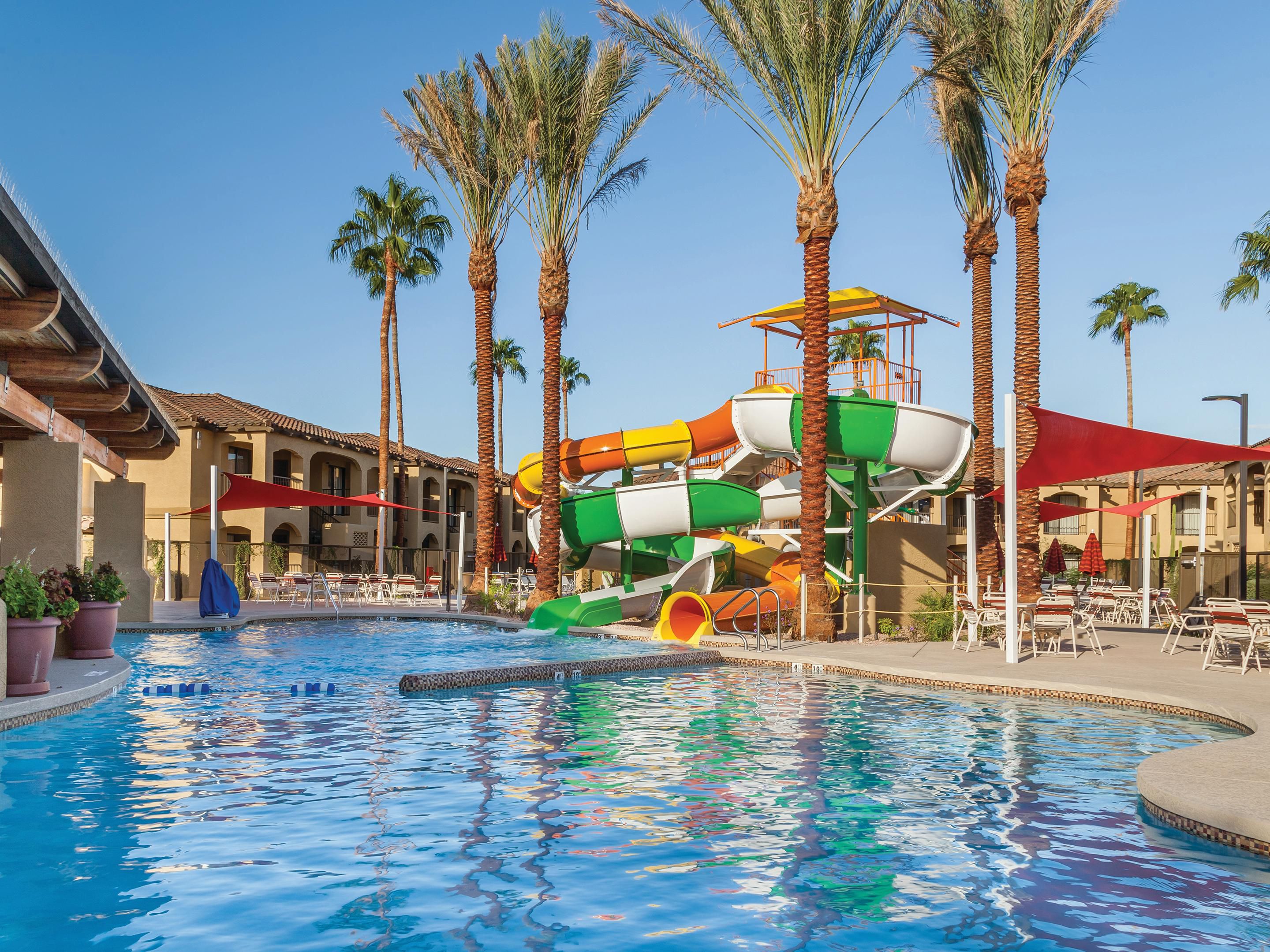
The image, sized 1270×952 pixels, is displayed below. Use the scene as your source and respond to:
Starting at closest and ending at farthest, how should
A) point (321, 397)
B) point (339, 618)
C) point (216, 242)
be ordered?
point (339, 618)
point (216, 242)
point (321, 397)

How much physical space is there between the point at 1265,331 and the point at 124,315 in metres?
26.4

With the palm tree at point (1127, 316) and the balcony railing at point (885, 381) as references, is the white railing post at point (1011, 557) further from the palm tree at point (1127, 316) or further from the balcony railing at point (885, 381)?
the palm tree at point (1127, 316)

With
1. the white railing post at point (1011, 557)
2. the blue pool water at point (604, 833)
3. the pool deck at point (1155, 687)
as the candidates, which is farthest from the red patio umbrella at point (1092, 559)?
the blue pool water at point (604, 833)

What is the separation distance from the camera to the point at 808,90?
17.5 m

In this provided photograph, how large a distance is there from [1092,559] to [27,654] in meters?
24.7

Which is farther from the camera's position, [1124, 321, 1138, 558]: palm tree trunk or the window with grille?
the window with grille

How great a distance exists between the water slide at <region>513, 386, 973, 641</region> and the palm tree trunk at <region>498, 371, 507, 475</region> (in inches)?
1380

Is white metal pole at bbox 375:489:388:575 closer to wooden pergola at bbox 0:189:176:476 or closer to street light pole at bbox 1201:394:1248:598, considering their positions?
wooden pergola at bbox 0:189:176:476

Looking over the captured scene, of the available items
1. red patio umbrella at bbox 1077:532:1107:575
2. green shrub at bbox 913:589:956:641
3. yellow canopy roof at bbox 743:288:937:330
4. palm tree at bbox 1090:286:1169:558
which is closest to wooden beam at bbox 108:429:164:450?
yellow canopy roof at bbox 743:288:937:330

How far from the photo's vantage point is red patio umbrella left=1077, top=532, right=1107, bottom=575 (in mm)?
26672

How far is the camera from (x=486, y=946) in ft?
14.7

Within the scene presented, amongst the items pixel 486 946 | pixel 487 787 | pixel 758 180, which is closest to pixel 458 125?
pixel 758 180

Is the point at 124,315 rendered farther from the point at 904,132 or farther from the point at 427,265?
the point at 427,265

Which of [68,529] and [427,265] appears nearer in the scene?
[68,529]
